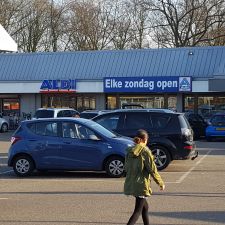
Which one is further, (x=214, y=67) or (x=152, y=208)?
(x=214, y=67)

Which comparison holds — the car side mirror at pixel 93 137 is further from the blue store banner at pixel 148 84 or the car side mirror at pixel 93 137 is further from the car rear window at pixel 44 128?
the blue store banner at pixel 148 84

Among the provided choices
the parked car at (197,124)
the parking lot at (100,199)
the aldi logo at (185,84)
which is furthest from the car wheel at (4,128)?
the parking lot at (100,199)

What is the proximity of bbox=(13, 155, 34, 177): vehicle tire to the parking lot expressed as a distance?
191mm

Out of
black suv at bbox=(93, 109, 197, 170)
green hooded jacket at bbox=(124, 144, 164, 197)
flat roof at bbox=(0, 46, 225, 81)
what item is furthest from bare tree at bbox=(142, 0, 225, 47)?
green hooded jacket at bbox=(124, 144, 164, 197)

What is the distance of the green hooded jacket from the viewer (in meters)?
8.11

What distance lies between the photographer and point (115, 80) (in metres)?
37.2

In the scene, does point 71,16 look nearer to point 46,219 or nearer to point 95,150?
point 95,150

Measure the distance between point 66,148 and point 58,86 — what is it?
23824 mm

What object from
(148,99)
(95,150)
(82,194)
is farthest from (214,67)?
(82,194)

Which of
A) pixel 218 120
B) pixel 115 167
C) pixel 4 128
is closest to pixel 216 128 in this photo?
pixel 218 120

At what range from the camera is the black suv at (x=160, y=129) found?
1656 centimetres

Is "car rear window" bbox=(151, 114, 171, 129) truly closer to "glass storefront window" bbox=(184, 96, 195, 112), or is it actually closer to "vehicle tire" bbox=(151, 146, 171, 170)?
"vehicle tire" bbox=(151, 146, 171, 170)

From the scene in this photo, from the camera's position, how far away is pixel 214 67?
36.7m

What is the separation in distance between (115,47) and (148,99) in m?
24.9
